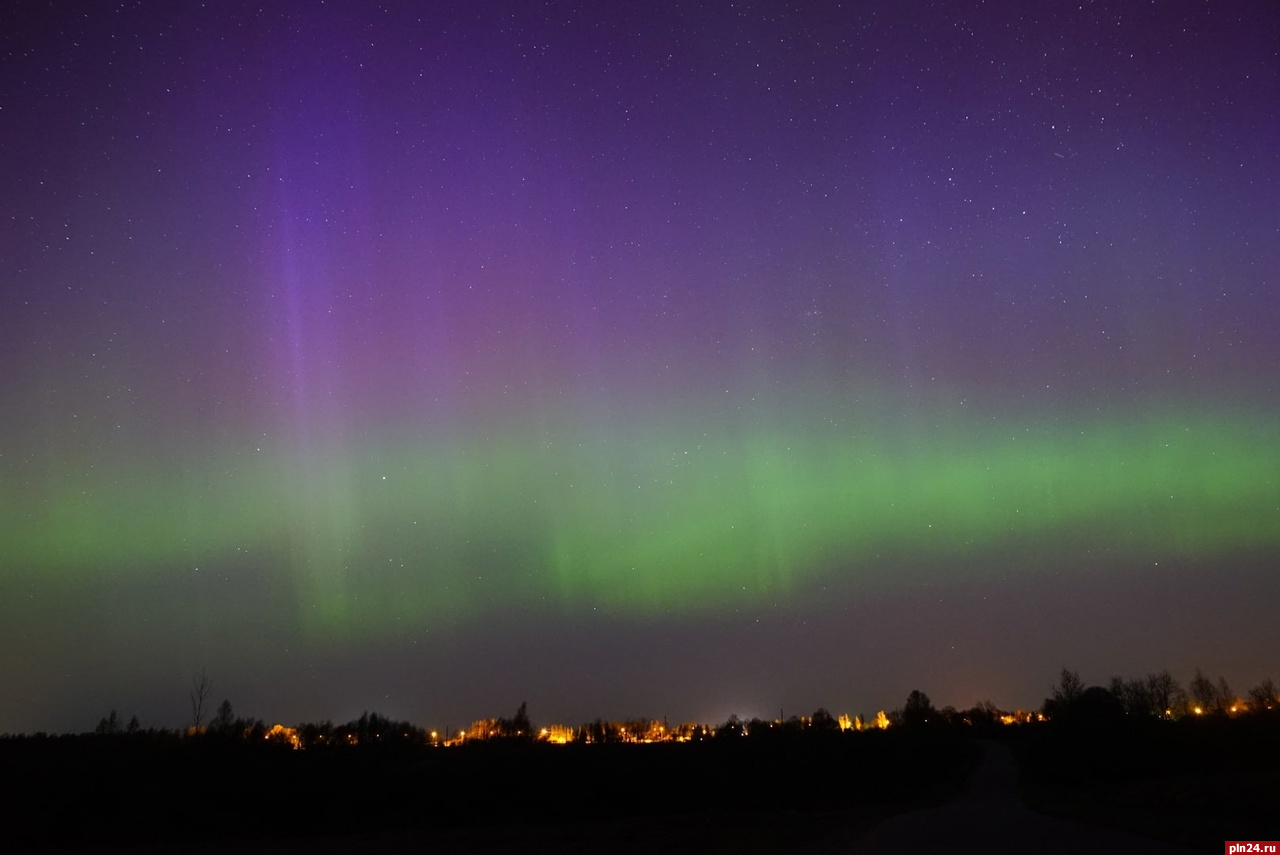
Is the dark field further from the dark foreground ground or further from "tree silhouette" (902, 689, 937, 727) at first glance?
"tree silhouette" (902, 689, 937, 727)

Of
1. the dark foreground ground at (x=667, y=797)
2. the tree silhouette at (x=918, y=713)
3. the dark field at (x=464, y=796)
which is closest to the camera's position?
the dark foreground ground at (x=667, y=797)

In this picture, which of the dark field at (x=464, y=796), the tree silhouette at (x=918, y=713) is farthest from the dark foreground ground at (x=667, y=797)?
the tree silhouette at (x=918, y=713)

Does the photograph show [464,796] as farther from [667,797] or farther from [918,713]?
[918,713]

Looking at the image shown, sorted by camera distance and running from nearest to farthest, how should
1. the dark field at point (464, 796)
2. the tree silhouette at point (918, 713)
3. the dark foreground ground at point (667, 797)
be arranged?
1. the dark foreground ground at point (667, 797)
2. the dark field at point (464, 796)
3. the tree silhouette at point (918, 713)

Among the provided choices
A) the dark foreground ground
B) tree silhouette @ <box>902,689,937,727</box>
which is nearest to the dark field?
the dark foreground ground

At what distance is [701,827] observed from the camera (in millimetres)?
39469

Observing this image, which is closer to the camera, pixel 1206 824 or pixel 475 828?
pixel 1206 824

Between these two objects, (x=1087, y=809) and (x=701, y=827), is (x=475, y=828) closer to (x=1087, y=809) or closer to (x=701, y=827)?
(x=701, y=827)

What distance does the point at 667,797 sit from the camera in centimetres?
5662

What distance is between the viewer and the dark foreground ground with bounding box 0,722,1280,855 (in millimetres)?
25781

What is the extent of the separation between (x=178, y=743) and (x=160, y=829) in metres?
39.9

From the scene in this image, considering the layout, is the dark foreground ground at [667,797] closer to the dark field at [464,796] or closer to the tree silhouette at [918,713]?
the dark field at [464,796]

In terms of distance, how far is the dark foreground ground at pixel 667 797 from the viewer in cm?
2578

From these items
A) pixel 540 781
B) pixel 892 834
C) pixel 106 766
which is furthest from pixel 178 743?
pixel 892 834
